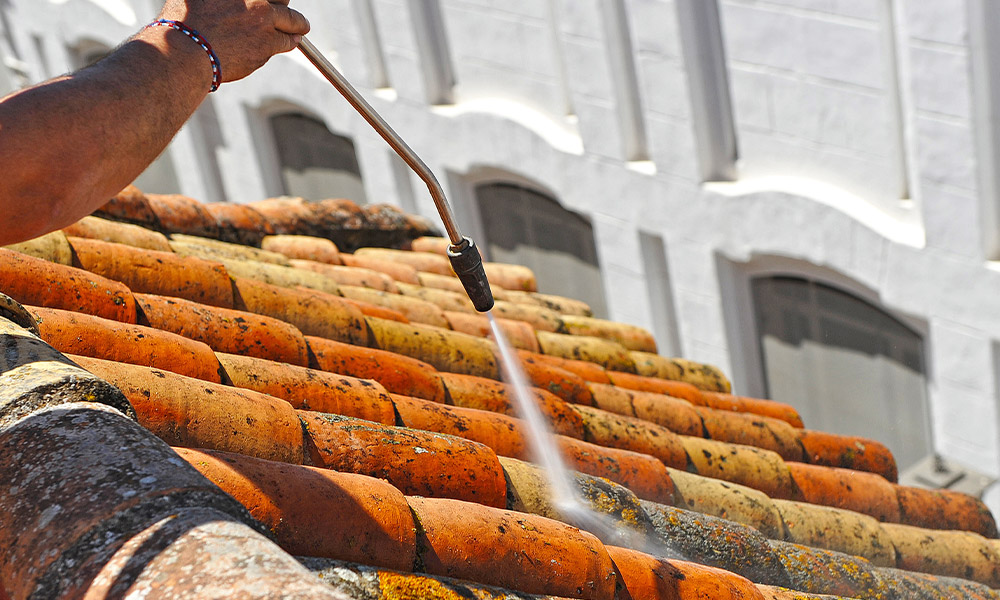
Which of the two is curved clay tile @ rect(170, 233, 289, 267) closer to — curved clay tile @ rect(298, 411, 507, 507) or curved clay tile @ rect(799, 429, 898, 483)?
curved clay tile @ rect(298, 411, 507, 507)

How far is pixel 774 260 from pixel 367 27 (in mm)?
5551

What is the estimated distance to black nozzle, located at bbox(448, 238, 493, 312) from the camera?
2.75 metres

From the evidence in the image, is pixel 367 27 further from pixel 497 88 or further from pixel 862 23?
pixel 862 23

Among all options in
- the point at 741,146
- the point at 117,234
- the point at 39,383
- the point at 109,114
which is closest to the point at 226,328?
the point at 117,234

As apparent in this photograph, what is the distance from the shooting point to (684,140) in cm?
816

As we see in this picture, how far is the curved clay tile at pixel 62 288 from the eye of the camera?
8.61 feet

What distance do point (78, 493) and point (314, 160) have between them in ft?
39.8

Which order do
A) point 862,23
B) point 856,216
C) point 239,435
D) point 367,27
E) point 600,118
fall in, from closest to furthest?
point 239,435 < point 862,23 < point 856,216 < point 600,118 < point 367,27

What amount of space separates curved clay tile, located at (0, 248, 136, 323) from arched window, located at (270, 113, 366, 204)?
9.93 m

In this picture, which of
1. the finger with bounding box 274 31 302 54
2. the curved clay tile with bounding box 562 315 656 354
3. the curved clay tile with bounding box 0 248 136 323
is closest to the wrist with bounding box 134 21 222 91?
the finger with bounding box 274 31 302 54

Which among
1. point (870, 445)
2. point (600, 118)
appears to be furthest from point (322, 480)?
point (600, 118)

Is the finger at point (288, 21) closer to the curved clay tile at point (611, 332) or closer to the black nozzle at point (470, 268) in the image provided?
the black nozzle at point (470, 268)

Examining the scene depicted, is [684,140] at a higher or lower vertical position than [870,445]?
higher

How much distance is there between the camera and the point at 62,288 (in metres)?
2.71
